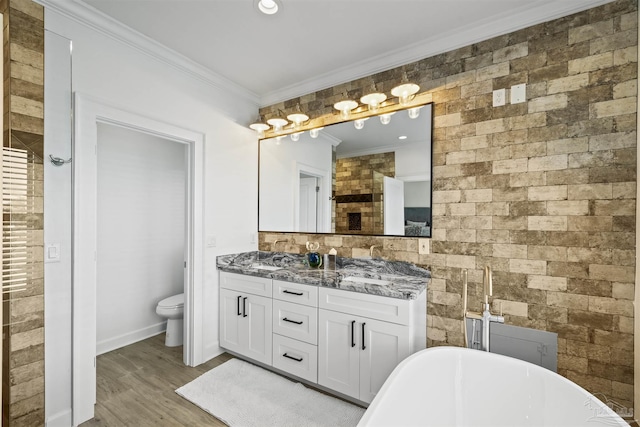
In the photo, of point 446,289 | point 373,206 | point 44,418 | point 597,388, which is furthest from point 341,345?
point 44,418

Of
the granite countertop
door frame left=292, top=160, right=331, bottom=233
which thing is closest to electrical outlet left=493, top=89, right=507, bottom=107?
the granite countertop

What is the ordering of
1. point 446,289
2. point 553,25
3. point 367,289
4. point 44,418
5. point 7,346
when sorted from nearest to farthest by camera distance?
point 7,346
point 44,418
point 553,25
point 367,289
point 446,289

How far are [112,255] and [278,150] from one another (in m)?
1.98

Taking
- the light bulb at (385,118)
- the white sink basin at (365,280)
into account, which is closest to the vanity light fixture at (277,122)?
the light bulb at (385,118)

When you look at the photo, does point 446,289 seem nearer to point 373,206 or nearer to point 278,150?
point 373,206

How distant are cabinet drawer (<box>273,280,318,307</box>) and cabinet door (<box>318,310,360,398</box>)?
0.12m

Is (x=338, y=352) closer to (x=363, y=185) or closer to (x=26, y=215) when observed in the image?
(x=363, y=185)

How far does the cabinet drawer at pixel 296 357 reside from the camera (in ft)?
7.57

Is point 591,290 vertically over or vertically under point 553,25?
under

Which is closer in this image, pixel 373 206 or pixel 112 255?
pixel 373 206

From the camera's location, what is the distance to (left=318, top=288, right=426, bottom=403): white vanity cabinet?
1.97 meters

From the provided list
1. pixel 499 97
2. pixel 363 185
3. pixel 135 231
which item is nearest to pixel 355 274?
pixel 363 185

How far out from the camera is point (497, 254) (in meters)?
2.09

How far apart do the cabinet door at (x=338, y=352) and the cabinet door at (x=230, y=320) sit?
2.85 feet
